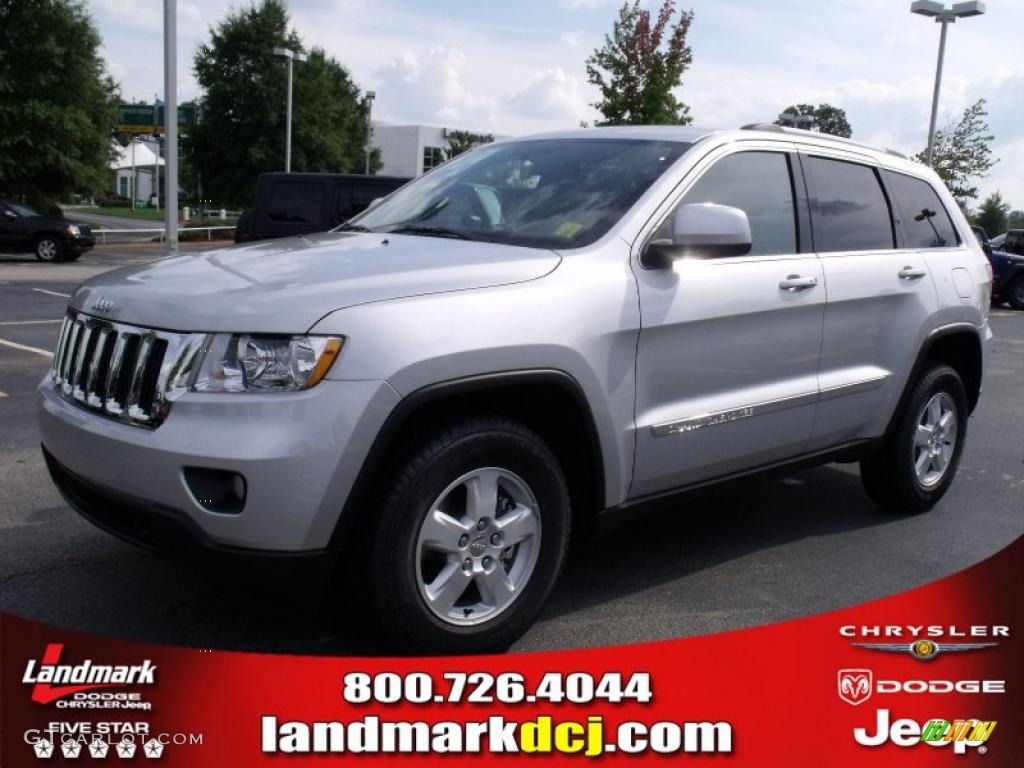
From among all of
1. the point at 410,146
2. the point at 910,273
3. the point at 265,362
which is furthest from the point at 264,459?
the point at 410,146

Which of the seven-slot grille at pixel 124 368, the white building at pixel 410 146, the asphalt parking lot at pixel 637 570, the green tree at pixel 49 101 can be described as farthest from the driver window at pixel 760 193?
the white building at pixel 410 146

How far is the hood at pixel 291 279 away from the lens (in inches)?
116

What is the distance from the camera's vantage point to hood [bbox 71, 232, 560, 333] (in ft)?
9.68

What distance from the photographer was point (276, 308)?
2.93 m

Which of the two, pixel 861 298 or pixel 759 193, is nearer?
pixel 759 193

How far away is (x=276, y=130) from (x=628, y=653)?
3752cm

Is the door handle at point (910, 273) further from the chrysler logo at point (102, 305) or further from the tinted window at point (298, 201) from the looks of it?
the tinted window at point (298, 201)

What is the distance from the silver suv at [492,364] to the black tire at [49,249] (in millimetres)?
20634

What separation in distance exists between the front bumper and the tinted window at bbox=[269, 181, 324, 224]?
10188mm

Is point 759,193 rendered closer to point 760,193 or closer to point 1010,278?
point 760,193

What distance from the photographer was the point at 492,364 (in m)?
3.16

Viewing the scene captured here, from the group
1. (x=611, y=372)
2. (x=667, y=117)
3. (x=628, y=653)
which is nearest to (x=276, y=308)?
(x=611, y=372)

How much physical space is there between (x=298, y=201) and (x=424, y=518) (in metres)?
10.5

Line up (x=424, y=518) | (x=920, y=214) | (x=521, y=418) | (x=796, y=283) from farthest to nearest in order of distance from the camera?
(x=920, y=214)
(x=796, y=283)
(x=521, y=418)
(x=424, y=518)
